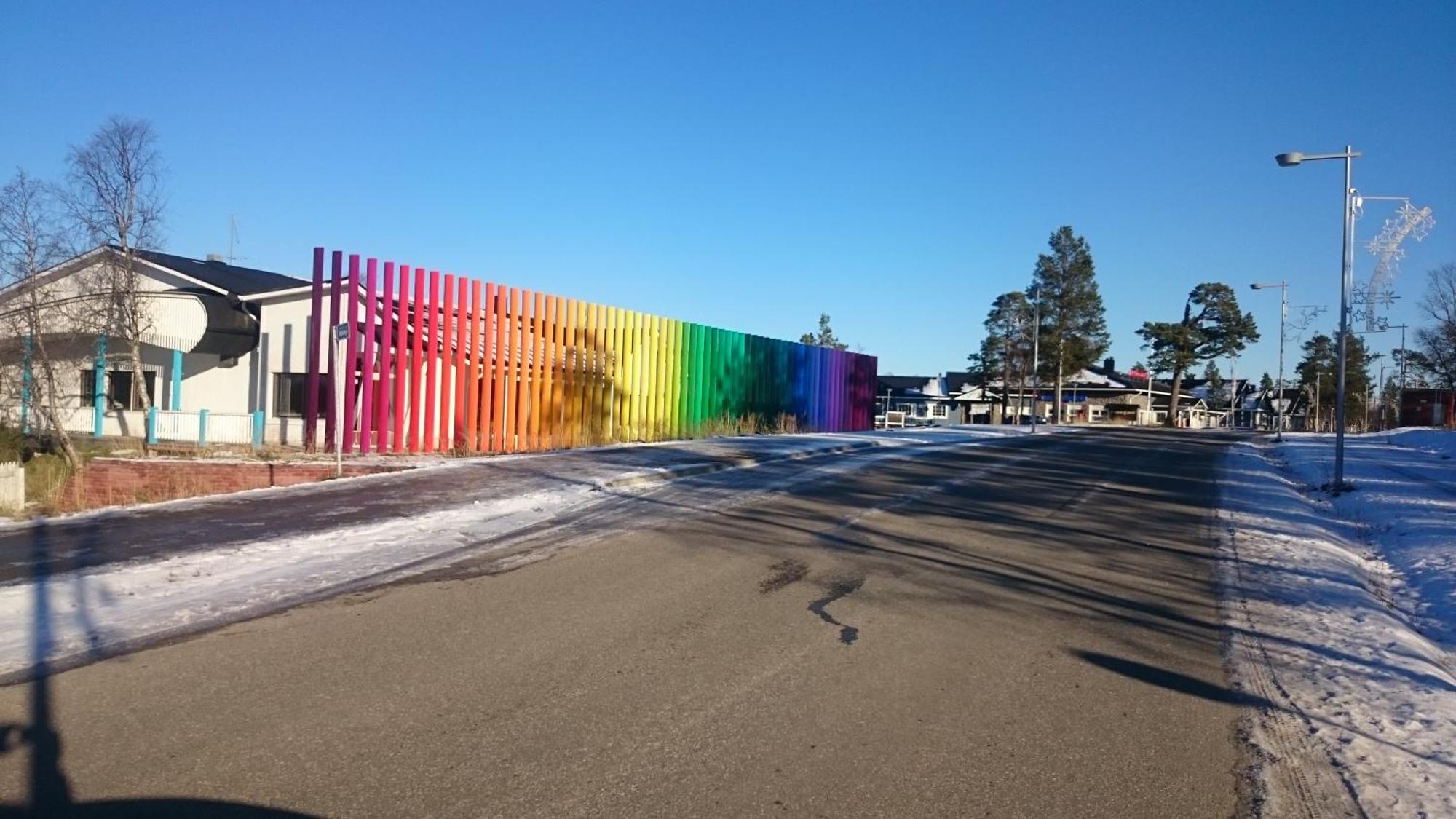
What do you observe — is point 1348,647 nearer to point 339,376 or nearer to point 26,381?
point 339,376

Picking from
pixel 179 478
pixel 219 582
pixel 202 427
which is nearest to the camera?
pixel 219 582

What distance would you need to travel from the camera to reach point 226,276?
30.3m

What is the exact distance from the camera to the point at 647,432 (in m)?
25.7

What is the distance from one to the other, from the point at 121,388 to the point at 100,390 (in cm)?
196

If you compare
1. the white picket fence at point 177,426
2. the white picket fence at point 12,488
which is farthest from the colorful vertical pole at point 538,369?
the white picket fence at point 12,488

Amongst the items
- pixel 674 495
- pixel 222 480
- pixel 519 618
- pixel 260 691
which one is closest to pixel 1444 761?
pixel 519 618

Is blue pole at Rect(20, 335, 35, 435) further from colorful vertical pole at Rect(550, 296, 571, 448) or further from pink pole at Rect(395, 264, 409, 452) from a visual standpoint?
colorful vertical pole at Rect(550, 296, 571, 448)

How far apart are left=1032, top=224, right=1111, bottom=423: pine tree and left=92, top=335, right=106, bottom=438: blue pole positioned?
176 ft

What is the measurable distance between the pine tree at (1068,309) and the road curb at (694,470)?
46.1 m

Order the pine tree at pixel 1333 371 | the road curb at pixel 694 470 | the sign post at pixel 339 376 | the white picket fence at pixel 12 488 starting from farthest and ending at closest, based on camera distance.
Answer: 1. the pine tree at pixel 1333 371
2. the road curb at pixel 694 470
3. the sign post at pixel 339 376
4. the white picket fence at pixel 12 488

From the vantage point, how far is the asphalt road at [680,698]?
179 inches

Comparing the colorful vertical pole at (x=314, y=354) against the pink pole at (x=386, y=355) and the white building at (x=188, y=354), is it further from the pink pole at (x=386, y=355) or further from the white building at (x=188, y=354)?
the white building at (x=188, y=354)

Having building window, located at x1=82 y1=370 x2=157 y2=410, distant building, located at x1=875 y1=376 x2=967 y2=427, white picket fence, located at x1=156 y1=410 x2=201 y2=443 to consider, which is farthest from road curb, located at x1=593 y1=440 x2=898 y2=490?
distant building, located at x1=875 y1=376 x2=967 y2=427

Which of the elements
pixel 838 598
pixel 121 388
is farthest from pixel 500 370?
pixel 121 388
